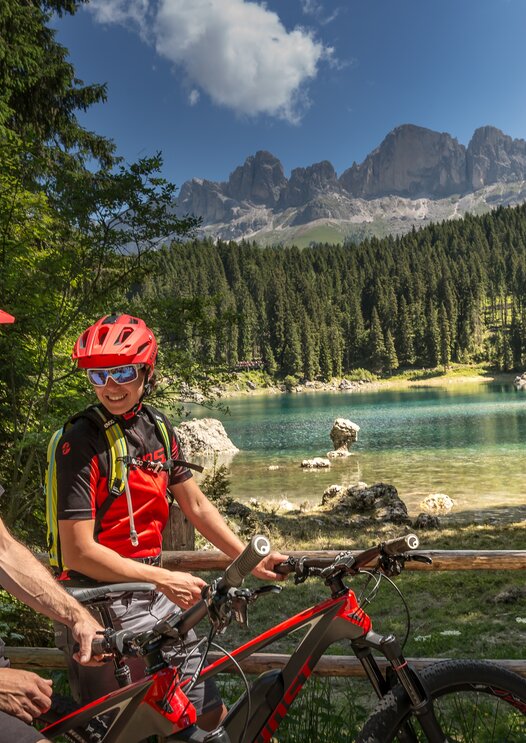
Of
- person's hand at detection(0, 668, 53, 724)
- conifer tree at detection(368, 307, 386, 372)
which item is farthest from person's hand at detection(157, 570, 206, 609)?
conifer tree at detection(368, 307, 386, 372)

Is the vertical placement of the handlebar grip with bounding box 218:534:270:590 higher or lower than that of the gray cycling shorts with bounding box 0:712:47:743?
higher

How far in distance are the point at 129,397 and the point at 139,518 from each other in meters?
0.54

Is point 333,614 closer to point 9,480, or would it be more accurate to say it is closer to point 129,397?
point 129,397

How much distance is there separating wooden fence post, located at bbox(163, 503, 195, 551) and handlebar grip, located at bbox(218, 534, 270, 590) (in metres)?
2.81

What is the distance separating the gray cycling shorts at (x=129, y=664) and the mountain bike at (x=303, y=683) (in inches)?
5.1

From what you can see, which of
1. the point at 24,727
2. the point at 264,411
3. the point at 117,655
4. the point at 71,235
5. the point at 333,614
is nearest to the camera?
the point at 24,727

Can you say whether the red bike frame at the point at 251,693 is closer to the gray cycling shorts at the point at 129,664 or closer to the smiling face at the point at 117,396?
the gray cycling shorts at the point at 129,664

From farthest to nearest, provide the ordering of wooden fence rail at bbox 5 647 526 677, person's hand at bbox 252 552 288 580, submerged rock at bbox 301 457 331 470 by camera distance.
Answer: submerged rock at bbox 301 457 331 470
wooden fence rail at bbox 5 647 526 677
person's hand at bbox 252 552 288 580

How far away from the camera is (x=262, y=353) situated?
144250 millimetres

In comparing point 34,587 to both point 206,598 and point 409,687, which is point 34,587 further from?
point 409,687

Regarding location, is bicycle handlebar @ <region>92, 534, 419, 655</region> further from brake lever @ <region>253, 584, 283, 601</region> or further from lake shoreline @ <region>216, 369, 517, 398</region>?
lake shoreline @ <region>216, 369, 517, 398</region>

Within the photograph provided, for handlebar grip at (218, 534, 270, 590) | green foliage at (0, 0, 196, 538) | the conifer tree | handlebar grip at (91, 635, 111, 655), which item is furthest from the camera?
the conifer tree

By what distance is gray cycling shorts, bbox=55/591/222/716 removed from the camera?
233 cm

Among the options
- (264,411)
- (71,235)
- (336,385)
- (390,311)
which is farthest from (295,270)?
(71,235)
